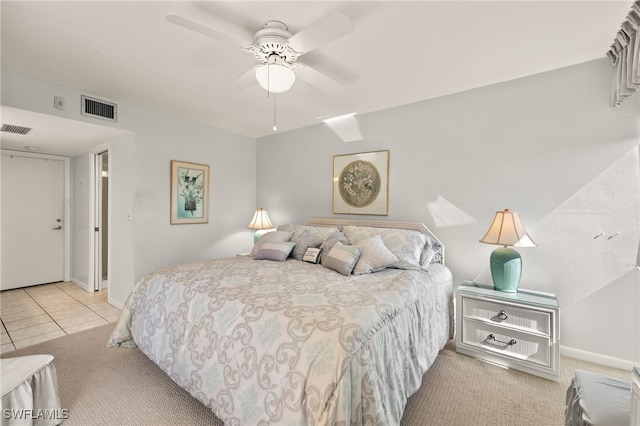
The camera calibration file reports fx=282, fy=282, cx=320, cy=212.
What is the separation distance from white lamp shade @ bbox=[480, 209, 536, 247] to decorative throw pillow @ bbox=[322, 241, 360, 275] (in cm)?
115

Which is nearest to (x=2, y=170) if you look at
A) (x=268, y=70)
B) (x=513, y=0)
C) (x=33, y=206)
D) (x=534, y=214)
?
(x=33, y=206)

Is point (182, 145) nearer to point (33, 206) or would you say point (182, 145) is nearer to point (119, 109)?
point (119, 109)

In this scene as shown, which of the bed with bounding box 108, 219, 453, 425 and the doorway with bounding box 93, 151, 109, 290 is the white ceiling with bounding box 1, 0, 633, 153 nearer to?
the bed with bounding box 108, 219, 453, 425

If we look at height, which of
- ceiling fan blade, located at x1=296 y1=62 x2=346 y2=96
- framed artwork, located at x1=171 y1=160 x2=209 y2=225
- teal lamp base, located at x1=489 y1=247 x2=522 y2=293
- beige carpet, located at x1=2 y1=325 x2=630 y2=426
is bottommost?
beige carpet, located at x1=2 y1=325 x2=630 y2=426

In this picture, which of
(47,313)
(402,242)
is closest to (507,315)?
(402,242)

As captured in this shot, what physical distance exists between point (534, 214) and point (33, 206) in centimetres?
678

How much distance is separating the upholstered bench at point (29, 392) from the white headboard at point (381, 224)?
2.85 meters

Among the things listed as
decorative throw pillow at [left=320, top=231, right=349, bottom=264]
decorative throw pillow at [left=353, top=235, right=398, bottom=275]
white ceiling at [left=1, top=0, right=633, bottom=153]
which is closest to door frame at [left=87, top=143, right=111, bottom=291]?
white ceiling at [left=1, top=0, right=633, bottom=153]

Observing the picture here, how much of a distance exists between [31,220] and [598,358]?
23.9 ft

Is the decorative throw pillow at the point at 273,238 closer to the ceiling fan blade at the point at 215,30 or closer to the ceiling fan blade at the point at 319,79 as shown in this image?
the ceiling fan blade at the point at 319,79

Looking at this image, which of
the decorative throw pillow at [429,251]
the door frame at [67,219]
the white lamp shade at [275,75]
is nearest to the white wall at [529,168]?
the decorative throw pillow at [429,251]

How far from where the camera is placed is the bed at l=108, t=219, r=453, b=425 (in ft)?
4.17

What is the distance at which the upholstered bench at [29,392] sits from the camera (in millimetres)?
1404

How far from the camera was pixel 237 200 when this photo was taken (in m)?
4.60
